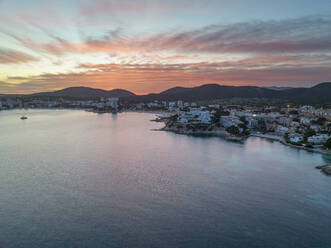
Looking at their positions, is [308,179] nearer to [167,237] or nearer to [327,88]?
[167,237]

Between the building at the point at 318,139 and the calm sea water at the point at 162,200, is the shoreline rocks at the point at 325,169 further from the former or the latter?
the building at the point at 318,139

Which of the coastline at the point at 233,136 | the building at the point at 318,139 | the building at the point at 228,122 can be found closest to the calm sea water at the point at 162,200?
the coastline at the point at 233,136

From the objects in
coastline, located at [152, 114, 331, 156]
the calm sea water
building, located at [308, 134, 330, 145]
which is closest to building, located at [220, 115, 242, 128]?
coastline, located at [152, 114, 331, 156]

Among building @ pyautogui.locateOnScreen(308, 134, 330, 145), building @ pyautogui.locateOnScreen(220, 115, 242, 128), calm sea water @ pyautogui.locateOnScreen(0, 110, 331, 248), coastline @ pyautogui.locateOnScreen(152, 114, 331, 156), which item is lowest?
calm sea water @ pyautogui.locateOnScreen(0, 110, 331, 248)

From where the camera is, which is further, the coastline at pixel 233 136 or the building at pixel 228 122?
the building at pixel 228 122

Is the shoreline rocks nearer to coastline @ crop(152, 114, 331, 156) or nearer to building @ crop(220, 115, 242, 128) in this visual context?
coastline @ crop(152, 114, 331, 156)

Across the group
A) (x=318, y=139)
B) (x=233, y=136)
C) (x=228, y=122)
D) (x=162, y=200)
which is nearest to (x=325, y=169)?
(x=318, y=139)

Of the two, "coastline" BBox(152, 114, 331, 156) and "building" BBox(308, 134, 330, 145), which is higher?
"building" BBox(308, 134, 330, 145)

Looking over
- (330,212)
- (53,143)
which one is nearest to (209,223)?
(330,212)
